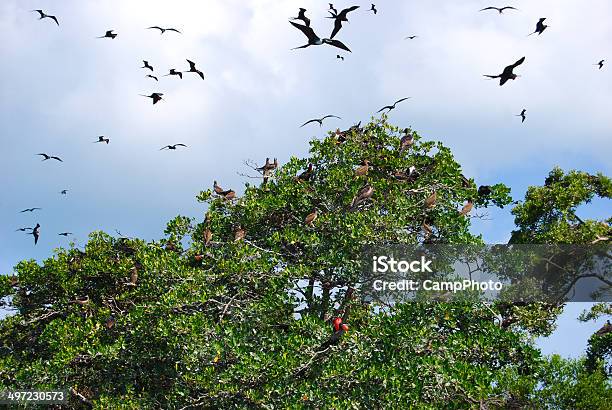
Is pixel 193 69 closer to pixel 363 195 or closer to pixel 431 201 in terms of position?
pixel 363 195

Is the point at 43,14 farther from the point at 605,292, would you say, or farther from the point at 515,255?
the point at 605,292

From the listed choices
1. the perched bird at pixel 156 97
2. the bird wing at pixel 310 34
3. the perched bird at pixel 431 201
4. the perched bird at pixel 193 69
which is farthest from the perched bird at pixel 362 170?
the perched bird at pixel 156 97

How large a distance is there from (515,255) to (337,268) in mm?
5096

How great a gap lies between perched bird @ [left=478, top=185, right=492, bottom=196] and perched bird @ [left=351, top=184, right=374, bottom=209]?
137 inches

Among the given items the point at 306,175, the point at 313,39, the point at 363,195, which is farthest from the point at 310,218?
the point at 313,39

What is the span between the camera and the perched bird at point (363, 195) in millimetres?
17881

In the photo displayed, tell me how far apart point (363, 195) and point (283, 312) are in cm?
332

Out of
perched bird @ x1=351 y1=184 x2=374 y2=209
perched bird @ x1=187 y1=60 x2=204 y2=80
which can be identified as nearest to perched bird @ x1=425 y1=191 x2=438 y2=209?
perched bird @ x1=351 y1=184 x2=374 y2=209

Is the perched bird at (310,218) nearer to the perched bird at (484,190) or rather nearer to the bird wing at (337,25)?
the perched bird at (484,190)

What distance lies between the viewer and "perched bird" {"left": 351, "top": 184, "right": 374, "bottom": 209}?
1788 centimetres

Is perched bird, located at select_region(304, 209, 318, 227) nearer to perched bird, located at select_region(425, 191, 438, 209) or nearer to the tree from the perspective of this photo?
the tree

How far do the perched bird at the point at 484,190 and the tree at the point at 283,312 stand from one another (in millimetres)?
52

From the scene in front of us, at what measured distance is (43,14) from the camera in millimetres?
22578

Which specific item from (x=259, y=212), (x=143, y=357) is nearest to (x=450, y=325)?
(x=259, y=212)
